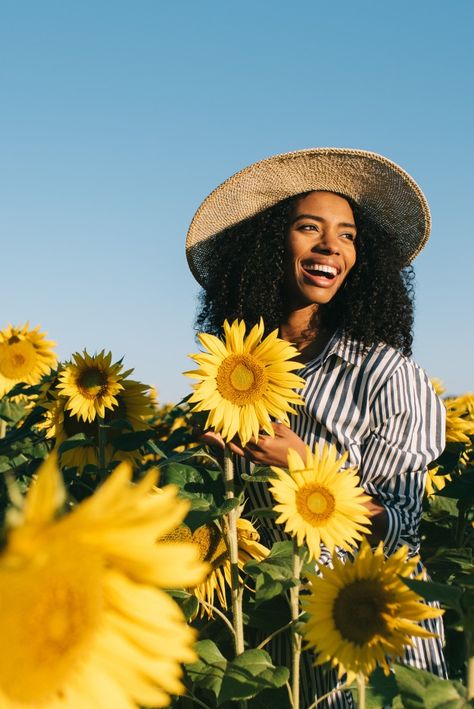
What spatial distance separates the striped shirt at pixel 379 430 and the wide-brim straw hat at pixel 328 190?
2.67 feet

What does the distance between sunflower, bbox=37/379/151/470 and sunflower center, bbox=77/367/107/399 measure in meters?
0.09

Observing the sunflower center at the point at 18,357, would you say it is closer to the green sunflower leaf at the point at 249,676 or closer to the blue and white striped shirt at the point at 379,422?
the blue and white striped shirt at the point at 379,422

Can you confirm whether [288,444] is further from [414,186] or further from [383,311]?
[414,186]

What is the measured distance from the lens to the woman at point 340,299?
108 inches

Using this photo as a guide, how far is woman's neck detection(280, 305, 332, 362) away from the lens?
3393 millimetres

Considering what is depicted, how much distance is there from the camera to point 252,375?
2330 mm

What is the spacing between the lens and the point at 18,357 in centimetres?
553

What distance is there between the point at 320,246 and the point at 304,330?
1.35ft

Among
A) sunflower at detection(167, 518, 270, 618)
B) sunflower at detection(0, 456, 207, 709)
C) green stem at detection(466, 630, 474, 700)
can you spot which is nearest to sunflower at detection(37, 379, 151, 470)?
sunflower at detection(167, 518, 270, 618)

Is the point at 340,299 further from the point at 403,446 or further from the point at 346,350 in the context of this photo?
the point at 403,446

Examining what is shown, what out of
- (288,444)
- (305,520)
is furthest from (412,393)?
(305,520)

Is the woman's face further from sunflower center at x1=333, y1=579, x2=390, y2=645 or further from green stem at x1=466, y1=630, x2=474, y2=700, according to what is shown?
green stem at x1=466, y1=630, x2=474, y2=700

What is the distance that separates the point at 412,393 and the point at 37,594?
7.13 ft

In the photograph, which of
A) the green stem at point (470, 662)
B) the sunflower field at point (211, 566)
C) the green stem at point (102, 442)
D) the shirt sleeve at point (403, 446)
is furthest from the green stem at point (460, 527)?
the green stem at point (470, 662)
